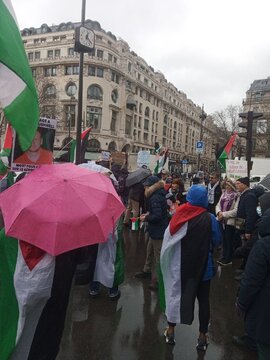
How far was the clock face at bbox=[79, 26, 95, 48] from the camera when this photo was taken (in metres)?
7.52

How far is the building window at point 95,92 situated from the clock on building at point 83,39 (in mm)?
47143

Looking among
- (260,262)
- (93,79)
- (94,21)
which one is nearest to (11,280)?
(260,262)

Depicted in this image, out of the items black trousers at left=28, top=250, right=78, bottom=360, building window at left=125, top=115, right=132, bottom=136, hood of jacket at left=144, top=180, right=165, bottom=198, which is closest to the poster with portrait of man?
black trousers at left=28, top=250, right=78, bottom=360

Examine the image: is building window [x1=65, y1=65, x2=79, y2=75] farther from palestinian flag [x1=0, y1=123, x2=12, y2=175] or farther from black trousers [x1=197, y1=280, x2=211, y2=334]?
black trousers [x1=197, y1=280, x2=211, y2=334]

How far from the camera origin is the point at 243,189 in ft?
20.5

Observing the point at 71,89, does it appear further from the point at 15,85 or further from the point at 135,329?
the point at 15,85

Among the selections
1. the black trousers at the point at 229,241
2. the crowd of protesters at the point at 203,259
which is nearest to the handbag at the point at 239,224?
the crowd of protesters at the point at 203,259

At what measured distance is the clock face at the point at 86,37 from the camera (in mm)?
7523

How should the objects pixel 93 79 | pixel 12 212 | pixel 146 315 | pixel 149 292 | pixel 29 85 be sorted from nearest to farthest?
pixel 29 85 → pixel 12 212 → pixel 146 315 → pixel 149 292 → pixel 93 79

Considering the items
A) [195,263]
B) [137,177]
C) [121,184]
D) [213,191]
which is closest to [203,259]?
[195,263]

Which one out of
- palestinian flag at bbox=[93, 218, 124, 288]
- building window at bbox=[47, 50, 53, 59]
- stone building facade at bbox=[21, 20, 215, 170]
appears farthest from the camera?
building window at bbox=[47, 50, 53, 59]

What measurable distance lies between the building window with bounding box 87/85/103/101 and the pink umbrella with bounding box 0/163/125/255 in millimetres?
53268

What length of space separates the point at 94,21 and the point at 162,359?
61.4m

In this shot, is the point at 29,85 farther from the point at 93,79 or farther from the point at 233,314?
the point at 93,79
